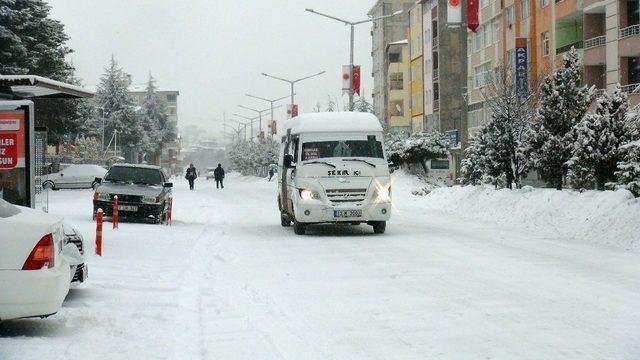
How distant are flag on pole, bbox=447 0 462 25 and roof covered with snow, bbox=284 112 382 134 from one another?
74.3 ft

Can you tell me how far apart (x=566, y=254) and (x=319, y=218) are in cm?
554

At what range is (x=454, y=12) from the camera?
42406 mm

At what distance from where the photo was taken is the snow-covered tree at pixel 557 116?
2894cm

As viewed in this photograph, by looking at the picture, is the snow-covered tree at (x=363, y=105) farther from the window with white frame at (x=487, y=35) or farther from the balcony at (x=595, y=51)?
the balcony at (x=595, y=51)

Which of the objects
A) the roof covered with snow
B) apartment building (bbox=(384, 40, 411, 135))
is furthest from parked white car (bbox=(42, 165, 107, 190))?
apartment building (bbox=(384, 40, 411, 135))

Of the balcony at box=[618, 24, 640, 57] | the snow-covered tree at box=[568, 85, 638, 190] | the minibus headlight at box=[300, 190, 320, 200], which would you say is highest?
the balcony at box=[618, 24, 640, 57]

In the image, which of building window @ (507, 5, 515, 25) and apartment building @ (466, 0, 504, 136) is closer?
building window @ (507, 5, 515, 25)

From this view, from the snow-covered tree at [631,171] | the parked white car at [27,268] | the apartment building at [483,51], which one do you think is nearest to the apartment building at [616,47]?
the apartment building at [483,51]

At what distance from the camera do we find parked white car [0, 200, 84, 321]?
23.2 ft

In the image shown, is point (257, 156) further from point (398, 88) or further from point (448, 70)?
point (448, 70)

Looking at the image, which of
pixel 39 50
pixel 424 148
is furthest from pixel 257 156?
pixel 39 50

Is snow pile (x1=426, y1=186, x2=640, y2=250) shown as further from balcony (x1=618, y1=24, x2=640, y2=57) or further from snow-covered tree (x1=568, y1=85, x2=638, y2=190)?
balcony (x1=618, y1=24, x2=640, y2=57)

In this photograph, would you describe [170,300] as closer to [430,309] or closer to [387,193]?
[430,309]

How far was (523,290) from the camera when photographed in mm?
10336
